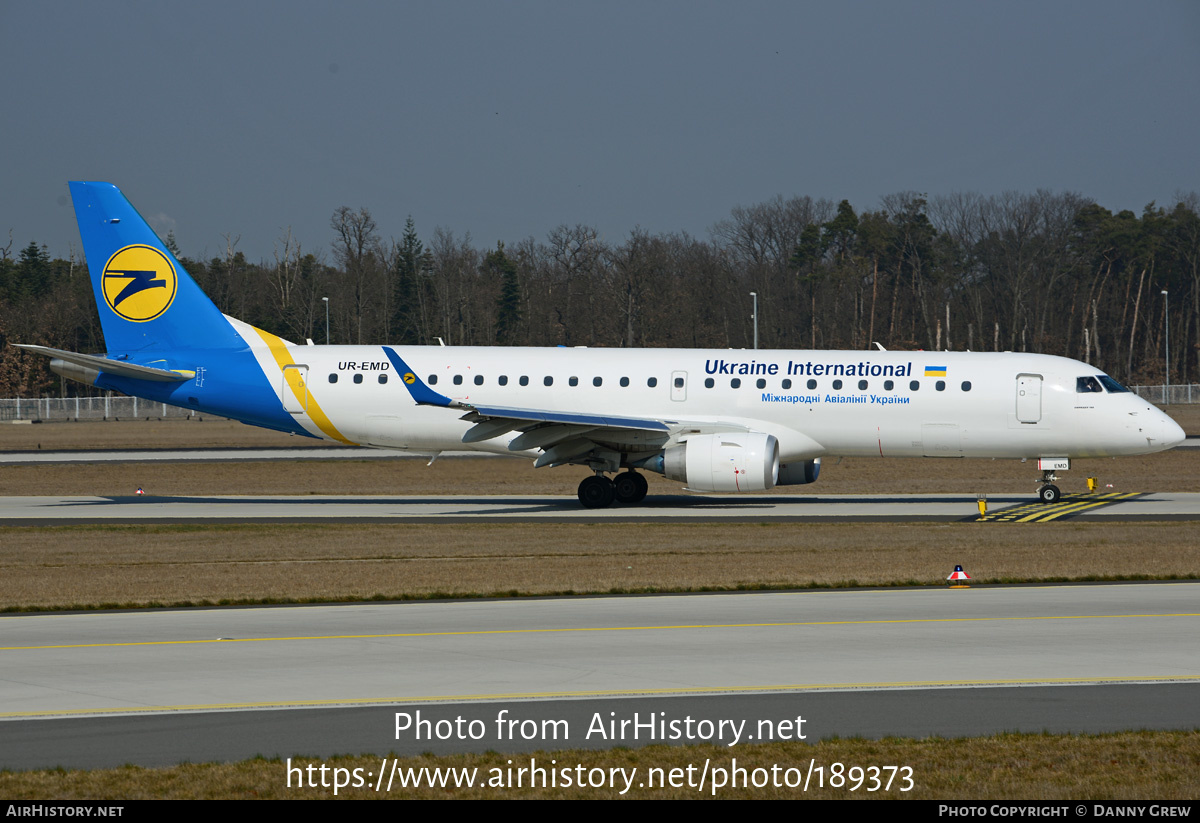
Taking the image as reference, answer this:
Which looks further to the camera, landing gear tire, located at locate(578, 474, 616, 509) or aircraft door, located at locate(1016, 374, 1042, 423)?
landing gear tire, located at locate(578, 474, 616, 509)

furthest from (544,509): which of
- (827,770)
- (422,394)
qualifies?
(827,770)

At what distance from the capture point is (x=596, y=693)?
32.8 ft

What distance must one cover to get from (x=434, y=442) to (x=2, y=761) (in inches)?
839

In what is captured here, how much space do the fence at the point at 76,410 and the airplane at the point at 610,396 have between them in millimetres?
52206

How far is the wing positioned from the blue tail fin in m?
5.25

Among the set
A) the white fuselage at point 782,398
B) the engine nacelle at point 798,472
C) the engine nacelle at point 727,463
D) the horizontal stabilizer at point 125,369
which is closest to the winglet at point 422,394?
the white fuselage at point 782,398

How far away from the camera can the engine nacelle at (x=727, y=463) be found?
2616 cm

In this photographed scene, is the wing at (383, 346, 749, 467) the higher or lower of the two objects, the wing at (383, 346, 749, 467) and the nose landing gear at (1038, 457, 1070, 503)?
the higher

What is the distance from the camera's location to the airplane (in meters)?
27.3

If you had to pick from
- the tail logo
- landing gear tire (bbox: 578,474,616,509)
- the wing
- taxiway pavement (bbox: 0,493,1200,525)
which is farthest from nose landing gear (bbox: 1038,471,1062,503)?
the tail logo

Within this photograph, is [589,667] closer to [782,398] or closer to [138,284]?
[782,398]

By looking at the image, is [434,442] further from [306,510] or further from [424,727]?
[424,727]

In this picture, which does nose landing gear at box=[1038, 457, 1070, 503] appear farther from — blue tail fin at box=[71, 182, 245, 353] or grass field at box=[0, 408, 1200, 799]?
blue tail fin at box=[71, 182, 245, 353]

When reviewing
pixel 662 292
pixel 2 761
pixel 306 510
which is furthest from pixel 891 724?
pixel 662 292
